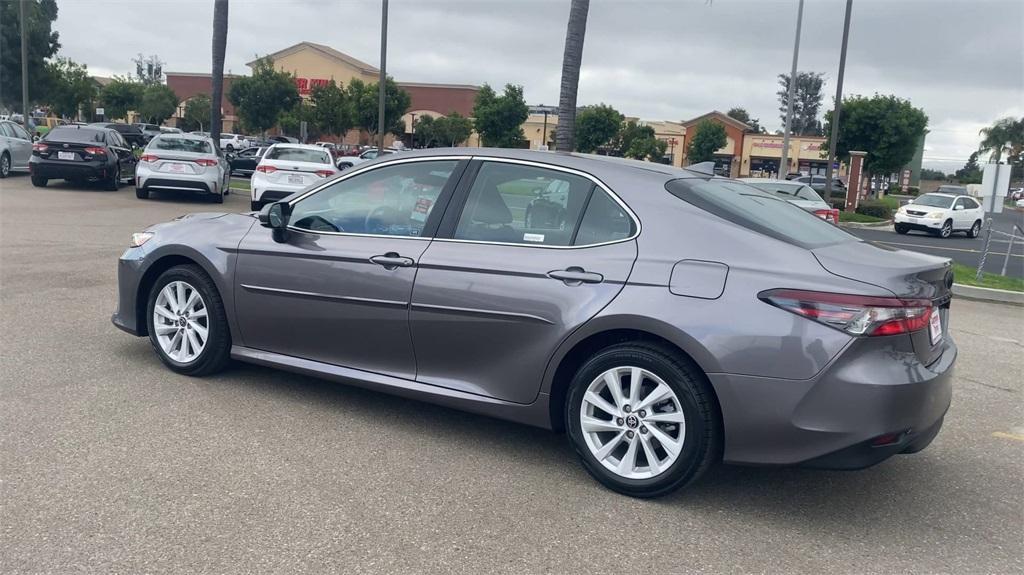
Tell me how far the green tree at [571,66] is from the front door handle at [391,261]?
939 centimetres

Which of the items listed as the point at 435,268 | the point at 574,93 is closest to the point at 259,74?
the point at 574,93

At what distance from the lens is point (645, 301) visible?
3877 millimetres

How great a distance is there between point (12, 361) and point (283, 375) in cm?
178

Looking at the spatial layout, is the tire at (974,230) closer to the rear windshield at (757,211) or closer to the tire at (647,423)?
the rear windshield at (757,211)

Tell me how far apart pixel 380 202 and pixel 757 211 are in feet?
6.90

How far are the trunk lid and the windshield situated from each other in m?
27.9

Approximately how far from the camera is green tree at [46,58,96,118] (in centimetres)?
5335

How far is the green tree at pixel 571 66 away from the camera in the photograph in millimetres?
14008

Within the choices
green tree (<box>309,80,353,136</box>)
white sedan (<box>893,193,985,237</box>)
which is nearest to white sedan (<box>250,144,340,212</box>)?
white sedan (<box>893,193,985,237</box>)

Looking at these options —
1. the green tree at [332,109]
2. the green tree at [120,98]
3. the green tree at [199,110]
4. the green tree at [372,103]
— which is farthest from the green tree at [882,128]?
the green tree at [120,98]

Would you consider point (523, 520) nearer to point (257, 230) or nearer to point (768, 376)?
point (768, 376)

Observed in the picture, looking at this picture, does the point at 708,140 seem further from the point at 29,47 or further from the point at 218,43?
the point at 29,47

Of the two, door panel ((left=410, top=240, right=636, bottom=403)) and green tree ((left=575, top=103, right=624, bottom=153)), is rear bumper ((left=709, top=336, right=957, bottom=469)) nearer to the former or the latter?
door panel ((left=410, top=240, right=636, bottom=403))

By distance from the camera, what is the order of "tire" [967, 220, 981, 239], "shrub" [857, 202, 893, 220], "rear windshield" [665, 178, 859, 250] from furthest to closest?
"shrub" [857, 202, 893, 220] < "tire" [967, 220, 981, 239] < "rear windshield" [665, 178, 859, 250]
